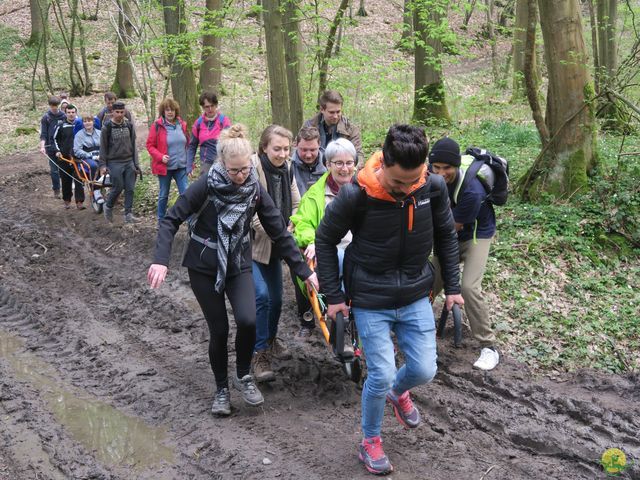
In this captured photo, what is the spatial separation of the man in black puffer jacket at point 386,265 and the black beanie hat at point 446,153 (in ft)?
3.60

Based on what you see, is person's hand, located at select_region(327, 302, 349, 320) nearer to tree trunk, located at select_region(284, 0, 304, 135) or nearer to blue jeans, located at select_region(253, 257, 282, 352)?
blue jeans, located at select_region(253, 257, 282, 352)

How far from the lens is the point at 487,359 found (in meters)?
5.84

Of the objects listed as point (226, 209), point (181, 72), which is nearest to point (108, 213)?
point (181, 72)

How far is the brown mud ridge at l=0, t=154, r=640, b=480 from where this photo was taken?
4.49 meters

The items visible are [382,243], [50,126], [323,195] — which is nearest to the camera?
[382,243]

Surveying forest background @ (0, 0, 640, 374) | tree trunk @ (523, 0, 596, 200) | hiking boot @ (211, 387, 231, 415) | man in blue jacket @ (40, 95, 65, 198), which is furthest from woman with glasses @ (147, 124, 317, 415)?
man in blue jacket @ (40, 95, 65, 198)

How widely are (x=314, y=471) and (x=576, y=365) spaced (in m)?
2.99

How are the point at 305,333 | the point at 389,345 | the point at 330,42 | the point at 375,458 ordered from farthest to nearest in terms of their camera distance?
the point at 330,42, the point at 305,333, the point at 375,458, the point at 389,345

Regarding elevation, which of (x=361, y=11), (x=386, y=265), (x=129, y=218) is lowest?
(x=129, y=218)

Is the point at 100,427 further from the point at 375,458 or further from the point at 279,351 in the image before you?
the point at 375,458

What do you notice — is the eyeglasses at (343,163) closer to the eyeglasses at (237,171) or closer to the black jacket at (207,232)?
the black jacket at (207,232)

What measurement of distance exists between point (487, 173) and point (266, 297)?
2263 millimetres

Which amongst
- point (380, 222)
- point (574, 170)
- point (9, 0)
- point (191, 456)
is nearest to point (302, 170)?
point (380, 222)

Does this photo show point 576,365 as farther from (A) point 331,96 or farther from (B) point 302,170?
(A) point 331,96
